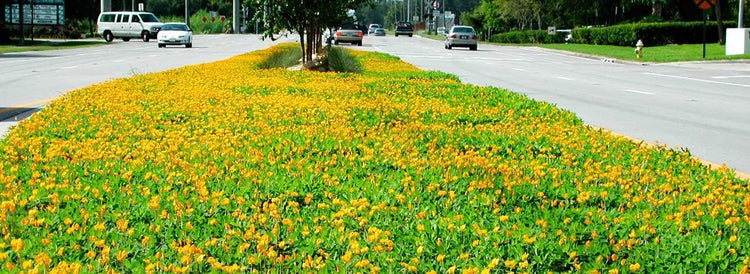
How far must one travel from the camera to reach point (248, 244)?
416 centimetres

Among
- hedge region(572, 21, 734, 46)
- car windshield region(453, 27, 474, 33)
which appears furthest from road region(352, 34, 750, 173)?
car windshield region(453, 27, 474, 33)

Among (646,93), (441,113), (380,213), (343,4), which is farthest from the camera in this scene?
(343,4)

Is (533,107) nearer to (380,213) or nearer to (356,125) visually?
(356,125)

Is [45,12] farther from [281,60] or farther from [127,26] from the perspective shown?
[281,60]

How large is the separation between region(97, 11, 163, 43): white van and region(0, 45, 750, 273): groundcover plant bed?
174 ft

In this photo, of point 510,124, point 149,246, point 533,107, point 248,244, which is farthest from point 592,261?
point 533,107

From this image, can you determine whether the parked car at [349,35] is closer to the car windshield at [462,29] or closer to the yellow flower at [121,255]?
the car windshield at [462,29]

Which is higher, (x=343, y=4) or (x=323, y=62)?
(x=343, y=4)

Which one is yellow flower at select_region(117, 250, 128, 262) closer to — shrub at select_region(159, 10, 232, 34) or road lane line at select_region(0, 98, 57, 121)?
road lane line at select_region(0, 98, 57, 121)

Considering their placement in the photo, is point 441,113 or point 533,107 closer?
point 441,113

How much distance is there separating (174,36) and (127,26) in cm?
1371

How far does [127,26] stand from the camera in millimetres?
60688

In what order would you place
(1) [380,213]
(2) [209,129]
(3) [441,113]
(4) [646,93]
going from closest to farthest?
(1) [380,213] < (2) [209,129] < (3) [441,113] < (4) [646,93]

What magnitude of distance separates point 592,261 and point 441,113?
6.09m
